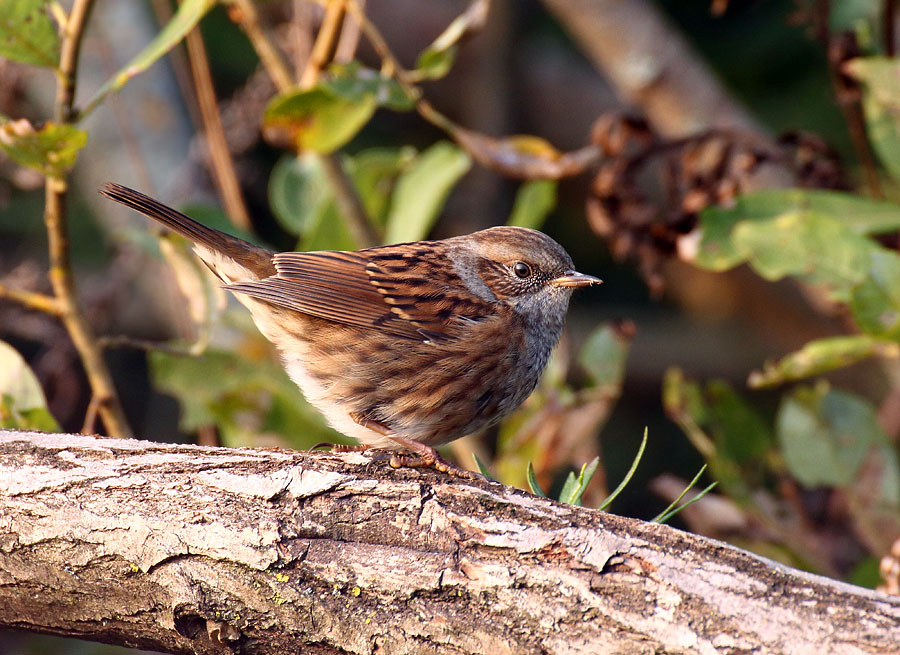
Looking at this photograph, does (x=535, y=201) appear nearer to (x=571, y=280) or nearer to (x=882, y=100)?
(x=571, y=280)

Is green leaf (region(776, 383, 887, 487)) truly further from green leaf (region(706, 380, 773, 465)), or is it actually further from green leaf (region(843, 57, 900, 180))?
green leaf (region(843, 57, 900, 180))

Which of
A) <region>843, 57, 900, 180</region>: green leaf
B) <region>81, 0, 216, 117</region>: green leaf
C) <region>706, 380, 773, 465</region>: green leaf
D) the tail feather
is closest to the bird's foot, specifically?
the tail feather

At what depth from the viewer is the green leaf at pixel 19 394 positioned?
301 centimetres

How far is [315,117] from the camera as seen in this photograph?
360cm

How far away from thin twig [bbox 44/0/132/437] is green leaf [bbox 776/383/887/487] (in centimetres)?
251

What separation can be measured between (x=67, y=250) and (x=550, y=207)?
2.32 meters

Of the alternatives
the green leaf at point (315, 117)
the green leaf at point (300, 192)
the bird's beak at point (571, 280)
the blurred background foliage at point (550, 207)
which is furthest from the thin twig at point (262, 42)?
the bird's beak at point (571, 280)

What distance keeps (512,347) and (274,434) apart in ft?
4.01

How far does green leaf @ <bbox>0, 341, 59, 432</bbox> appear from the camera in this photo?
3.01 meters

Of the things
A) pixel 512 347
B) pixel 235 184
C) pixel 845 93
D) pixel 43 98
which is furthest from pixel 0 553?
pixel 43 98

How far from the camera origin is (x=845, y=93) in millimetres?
3783

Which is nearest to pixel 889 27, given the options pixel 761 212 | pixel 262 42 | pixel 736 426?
pixel 761 212

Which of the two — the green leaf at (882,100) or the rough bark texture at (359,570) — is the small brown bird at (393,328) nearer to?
the rough bark texture at (359,570)

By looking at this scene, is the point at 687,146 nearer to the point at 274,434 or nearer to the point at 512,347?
the point at 512,347
